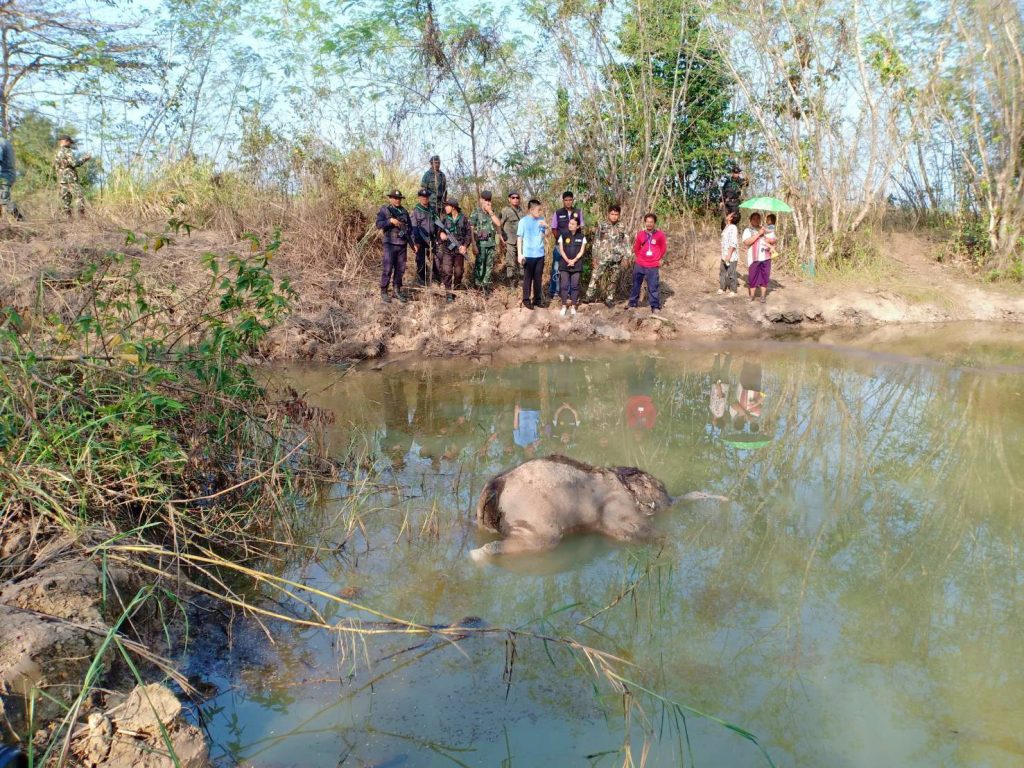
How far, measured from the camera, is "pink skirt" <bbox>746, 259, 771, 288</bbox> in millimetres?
12250

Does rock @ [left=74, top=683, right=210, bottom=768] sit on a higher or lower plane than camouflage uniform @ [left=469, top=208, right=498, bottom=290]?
lower

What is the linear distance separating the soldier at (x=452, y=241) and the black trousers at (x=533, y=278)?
0.95 metres

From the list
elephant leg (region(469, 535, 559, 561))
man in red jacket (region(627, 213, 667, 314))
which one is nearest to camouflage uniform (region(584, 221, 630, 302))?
man in red jacket (region(627, 213, 667, 314))

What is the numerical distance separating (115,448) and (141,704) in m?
1.63

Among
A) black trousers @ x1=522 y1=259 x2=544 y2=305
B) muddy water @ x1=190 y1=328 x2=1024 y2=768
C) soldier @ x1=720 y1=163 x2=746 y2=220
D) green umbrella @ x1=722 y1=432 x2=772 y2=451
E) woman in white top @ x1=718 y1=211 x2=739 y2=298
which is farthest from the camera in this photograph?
soldier @ x1=720 y1=163 x2=746 y2=220

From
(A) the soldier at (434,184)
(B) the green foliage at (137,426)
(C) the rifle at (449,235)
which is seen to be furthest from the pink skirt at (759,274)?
(B) the green foliage at (137,426)

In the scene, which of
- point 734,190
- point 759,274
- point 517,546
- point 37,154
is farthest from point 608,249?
point 37,154

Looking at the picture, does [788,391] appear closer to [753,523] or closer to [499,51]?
[753,523]

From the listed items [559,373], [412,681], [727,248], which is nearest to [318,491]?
[412,681]

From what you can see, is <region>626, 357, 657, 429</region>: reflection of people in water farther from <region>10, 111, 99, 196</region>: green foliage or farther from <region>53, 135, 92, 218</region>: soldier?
<region>10, 111, 99, 196</region>: green foliage

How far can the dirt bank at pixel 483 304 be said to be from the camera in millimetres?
9039

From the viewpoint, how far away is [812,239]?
1352 centimetres

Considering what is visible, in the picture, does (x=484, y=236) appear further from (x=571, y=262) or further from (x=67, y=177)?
(x=67, y=177)

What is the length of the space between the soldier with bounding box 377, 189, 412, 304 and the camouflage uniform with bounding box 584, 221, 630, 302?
2894mm
